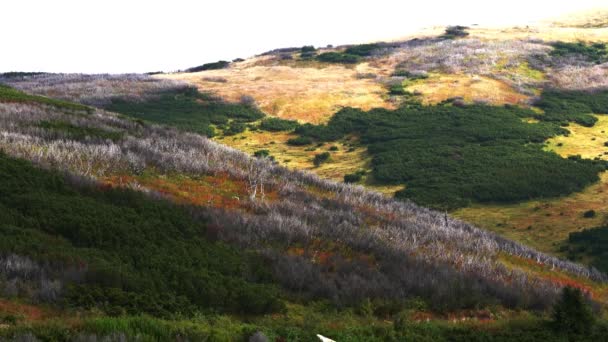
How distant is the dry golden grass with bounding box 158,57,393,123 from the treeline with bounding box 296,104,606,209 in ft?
11.6

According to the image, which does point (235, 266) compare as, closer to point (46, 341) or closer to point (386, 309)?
point (386, 309)

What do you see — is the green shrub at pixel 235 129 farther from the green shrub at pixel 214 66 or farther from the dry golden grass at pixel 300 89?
the green shrub at pixel 214 66

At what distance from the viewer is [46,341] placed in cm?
712

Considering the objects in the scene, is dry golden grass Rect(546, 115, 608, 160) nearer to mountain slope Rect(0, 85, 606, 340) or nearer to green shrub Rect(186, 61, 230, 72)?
mountain slope Rect(0, 85, 606, 340)

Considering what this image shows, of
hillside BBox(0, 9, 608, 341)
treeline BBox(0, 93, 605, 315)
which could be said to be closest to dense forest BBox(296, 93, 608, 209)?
hillside BBox(0, 9, 608, 341)

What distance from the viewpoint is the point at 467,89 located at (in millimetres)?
59281

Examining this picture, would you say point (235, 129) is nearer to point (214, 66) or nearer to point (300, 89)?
point (300, 89)

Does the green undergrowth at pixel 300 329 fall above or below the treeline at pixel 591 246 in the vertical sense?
above

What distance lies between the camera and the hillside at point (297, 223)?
981 cm

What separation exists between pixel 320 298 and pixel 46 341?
616 cm

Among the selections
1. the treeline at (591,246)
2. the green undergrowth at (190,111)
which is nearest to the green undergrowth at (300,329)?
the treeline at (591,246)

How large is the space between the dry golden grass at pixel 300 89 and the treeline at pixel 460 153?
352 centimetres

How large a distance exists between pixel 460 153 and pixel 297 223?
27.4 meters

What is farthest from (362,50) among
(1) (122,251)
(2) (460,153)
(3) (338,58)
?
(1) (122,251)
